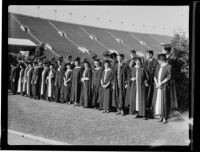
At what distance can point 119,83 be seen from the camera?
7312 millimetres

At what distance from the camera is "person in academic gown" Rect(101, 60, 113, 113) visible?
7.30 metres

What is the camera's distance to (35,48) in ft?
24.1

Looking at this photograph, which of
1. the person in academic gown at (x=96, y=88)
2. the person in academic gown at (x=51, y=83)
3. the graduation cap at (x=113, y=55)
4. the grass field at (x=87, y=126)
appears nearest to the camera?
the grass field at (x=87, y=126)

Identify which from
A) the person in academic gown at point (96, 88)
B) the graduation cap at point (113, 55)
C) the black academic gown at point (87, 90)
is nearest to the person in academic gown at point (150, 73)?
the graduation cap at point (113, 55)

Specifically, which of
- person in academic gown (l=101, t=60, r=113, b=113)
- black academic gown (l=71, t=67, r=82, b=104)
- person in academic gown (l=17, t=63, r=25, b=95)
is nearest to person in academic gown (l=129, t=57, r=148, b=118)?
person in academic gown (l=101, t=60, r=113, b=113)

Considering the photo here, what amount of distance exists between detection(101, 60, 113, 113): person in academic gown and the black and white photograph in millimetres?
20

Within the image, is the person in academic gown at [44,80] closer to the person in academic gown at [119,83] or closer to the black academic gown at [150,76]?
the person in academic gown at [119,83]

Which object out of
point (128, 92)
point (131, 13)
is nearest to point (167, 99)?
point (128, 92)

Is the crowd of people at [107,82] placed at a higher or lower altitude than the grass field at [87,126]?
higher

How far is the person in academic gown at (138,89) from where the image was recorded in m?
7.04

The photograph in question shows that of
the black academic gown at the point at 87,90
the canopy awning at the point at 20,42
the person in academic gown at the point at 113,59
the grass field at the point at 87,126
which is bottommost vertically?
the grass field at the point at 87,126

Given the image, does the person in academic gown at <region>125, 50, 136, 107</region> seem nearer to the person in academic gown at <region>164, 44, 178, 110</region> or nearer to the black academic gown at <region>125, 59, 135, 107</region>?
the black academic gown at <region>125, 59, 135, 107</region>

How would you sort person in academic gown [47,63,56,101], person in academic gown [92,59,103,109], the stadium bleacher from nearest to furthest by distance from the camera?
the stadium bleacher < person in academic gown [92,59,103,109] < person in academic gown [47,63,56,101]

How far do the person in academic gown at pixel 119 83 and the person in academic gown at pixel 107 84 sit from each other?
0.29ft
